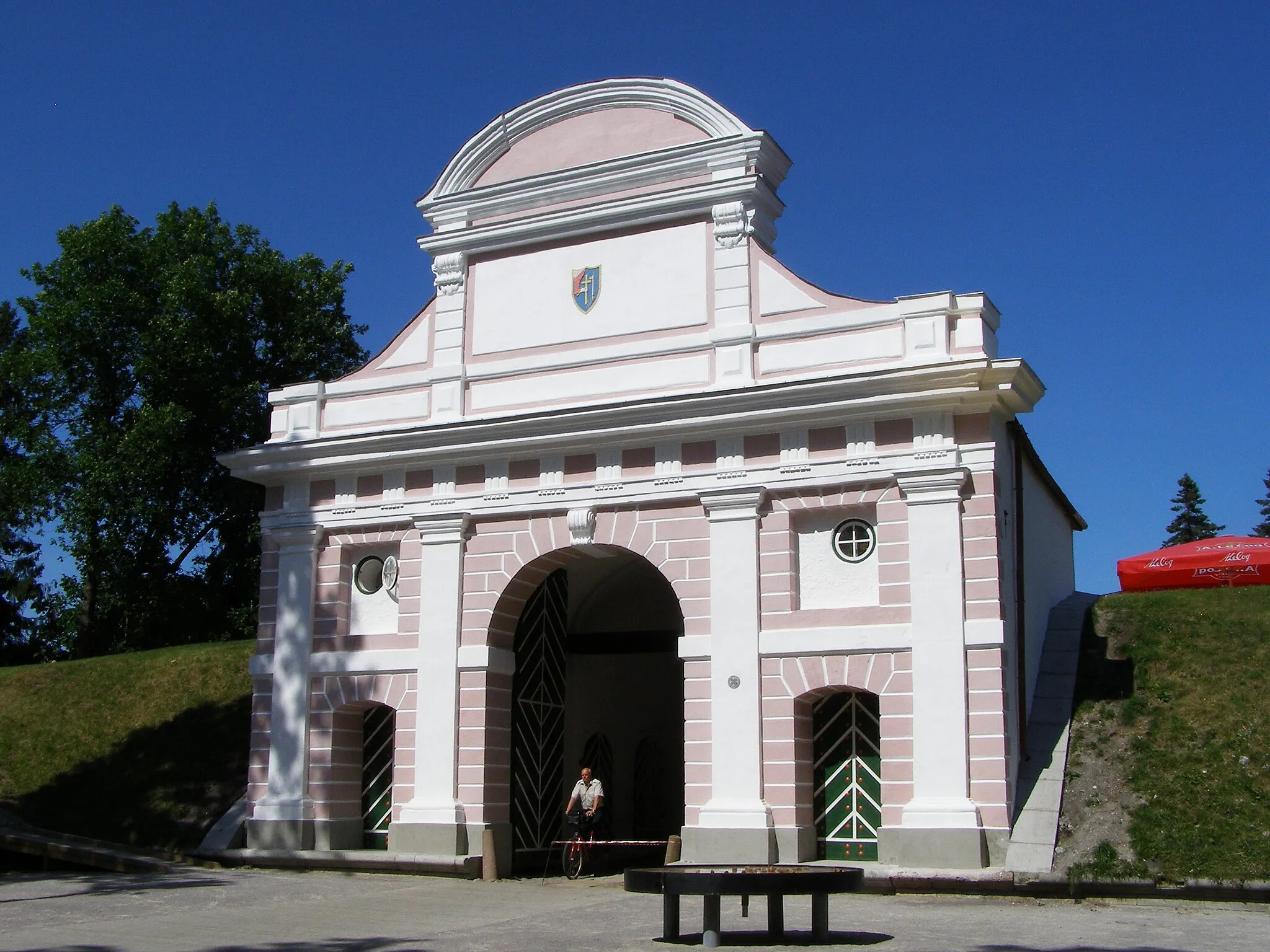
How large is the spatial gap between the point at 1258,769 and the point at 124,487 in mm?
23436

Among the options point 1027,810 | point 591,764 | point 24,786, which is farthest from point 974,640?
point 24,786

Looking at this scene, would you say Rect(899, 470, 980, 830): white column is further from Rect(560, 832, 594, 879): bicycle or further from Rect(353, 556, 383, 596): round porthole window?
Rect(353, 556, 383, 596): round porthole window

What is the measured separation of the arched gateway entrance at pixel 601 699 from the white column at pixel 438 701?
3.28ft

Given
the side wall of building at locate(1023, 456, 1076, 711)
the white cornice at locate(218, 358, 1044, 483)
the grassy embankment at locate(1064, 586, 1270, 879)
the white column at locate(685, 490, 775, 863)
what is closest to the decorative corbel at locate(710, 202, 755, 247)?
the white cornice at locate(218, 358, 1044, 483)

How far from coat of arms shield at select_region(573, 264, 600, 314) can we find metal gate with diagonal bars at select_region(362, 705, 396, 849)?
20.5 feet

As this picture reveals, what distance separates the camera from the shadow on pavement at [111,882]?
48.6ft

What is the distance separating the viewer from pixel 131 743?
22.0 metres

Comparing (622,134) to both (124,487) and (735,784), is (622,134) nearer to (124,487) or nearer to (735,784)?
(735,784)

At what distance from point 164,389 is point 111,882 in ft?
54.9

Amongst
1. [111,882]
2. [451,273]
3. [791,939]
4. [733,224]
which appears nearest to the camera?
[791,939]

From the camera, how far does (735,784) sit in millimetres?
16141

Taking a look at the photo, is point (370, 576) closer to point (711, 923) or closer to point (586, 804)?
point (586, 804)

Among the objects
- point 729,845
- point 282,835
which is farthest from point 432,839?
point 729,845

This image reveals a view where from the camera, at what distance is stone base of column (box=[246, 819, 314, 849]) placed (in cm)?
1825
